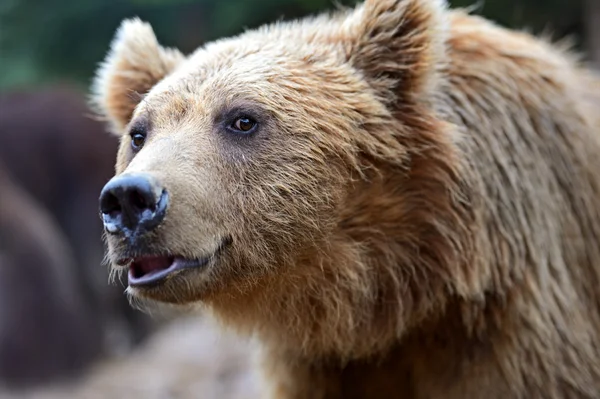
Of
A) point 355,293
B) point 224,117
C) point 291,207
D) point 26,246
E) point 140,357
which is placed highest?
point 224,117

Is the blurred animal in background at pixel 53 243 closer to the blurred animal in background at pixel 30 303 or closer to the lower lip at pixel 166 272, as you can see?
the blurred animal in background at pixel 30 303

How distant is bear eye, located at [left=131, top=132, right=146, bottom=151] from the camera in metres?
3.83

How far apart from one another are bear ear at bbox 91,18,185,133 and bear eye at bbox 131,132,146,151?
16.9 inches

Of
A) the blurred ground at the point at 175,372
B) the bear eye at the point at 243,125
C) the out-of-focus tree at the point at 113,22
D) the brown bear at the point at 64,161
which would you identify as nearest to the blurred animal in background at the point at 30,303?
the blurred ground at the point at 175,372

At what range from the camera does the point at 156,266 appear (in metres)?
3.43

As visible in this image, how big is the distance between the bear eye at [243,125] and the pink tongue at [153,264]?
1.98ft

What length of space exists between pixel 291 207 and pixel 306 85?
525 millimetres

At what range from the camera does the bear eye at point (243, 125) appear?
366 centimetres

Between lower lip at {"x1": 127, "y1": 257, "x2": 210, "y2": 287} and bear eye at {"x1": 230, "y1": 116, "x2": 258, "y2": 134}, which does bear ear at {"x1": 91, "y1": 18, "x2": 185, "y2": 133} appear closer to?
bear eye at {"x1": 230, "y1": 116, "x2": 258, "y2": 134}

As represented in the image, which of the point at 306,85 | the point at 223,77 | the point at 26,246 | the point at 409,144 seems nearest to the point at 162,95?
the point at 223,77

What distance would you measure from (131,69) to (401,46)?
132 centimetres

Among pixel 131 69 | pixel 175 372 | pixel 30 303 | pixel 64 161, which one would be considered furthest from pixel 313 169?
pixel 64 161

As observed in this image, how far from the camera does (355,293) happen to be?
388cm

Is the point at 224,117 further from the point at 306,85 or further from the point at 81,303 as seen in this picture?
the point at 81,303
